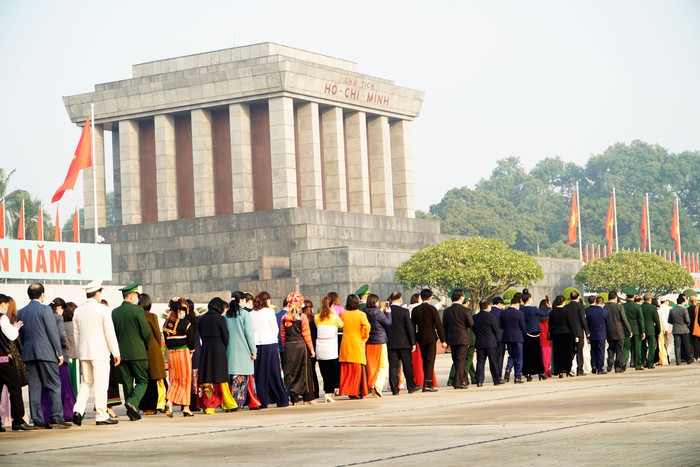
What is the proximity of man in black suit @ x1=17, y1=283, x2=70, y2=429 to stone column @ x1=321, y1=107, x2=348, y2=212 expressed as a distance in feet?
123

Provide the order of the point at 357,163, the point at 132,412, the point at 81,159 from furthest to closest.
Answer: the point at 357,163 → the point at 81,159 → the point at 132,412

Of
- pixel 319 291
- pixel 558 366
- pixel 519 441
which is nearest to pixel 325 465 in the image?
pixel 519 441

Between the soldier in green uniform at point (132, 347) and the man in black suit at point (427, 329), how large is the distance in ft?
18.1

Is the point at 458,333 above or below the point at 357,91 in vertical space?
below

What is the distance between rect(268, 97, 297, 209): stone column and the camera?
159 ft

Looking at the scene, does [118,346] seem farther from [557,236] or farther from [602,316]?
[557,236]

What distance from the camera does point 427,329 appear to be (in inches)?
795

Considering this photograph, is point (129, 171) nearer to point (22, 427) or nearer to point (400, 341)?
point (400, 341)

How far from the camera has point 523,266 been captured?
44.8m

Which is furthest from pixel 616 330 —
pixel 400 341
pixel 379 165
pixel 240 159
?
pixel 379 165

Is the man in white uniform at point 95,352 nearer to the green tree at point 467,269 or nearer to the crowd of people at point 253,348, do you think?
the crowd of people at point 253,348

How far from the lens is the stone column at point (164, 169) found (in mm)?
52000

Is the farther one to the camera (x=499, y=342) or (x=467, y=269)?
(x=467, y=269)

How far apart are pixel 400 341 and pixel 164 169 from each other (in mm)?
33525
